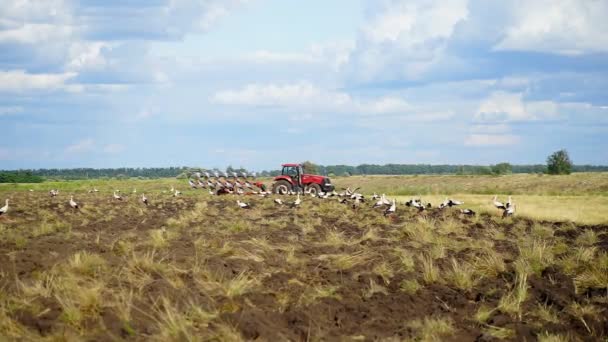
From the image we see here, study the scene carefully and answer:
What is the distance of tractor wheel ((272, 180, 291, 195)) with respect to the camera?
46.8 metres

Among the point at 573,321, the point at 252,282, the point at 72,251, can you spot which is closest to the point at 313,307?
the point at 252,282

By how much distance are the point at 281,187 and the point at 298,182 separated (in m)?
1.27

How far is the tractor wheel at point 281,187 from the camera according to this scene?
154ft

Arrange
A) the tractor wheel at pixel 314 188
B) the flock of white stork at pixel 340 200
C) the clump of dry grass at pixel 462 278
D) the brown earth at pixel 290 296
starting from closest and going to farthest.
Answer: the brown earth at pixel 290 296 < the clump of dry grass at pixel 462 278 < the flock of white stork at pixel 340 200 < the tractor wheel at pixel 314 188

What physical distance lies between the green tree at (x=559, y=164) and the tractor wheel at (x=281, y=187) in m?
56.2

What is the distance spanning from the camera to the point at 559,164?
9238 centimetres

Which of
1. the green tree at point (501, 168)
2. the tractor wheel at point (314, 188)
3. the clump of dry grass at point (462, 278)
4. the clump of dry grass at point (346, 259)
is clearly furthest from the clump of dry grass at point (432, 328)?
the green tree at point (501, 168)

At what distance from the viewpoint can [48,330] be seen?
8055 mm

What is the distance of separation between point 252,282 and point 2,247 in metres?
7.21

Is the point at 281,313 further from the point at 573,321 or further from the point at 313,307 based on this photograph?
the point at 573,321

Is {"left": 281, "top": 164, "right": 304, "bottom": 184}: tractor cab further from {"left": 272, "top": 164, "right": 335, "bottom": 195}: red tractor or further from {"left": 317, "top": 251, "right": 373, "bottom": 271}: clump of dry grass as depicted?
{"left": 317, "top": 251, "right": 373, "bottom": 271}: clump of dry grass

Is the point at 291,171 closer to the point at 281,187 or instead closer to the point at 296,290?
the point at 281,187

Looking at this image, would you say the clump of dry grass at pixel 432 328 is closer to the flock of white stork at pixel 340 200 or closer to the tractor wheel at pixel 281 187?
the flock of white stork at pixel 340 200

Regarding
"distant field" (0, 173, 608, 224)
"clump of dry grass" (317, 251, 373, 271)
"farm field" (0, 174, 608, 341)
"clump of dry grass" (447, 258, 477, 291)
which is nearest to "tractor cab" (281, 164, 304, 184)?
"distant field" (0, 173, 608, 224)
